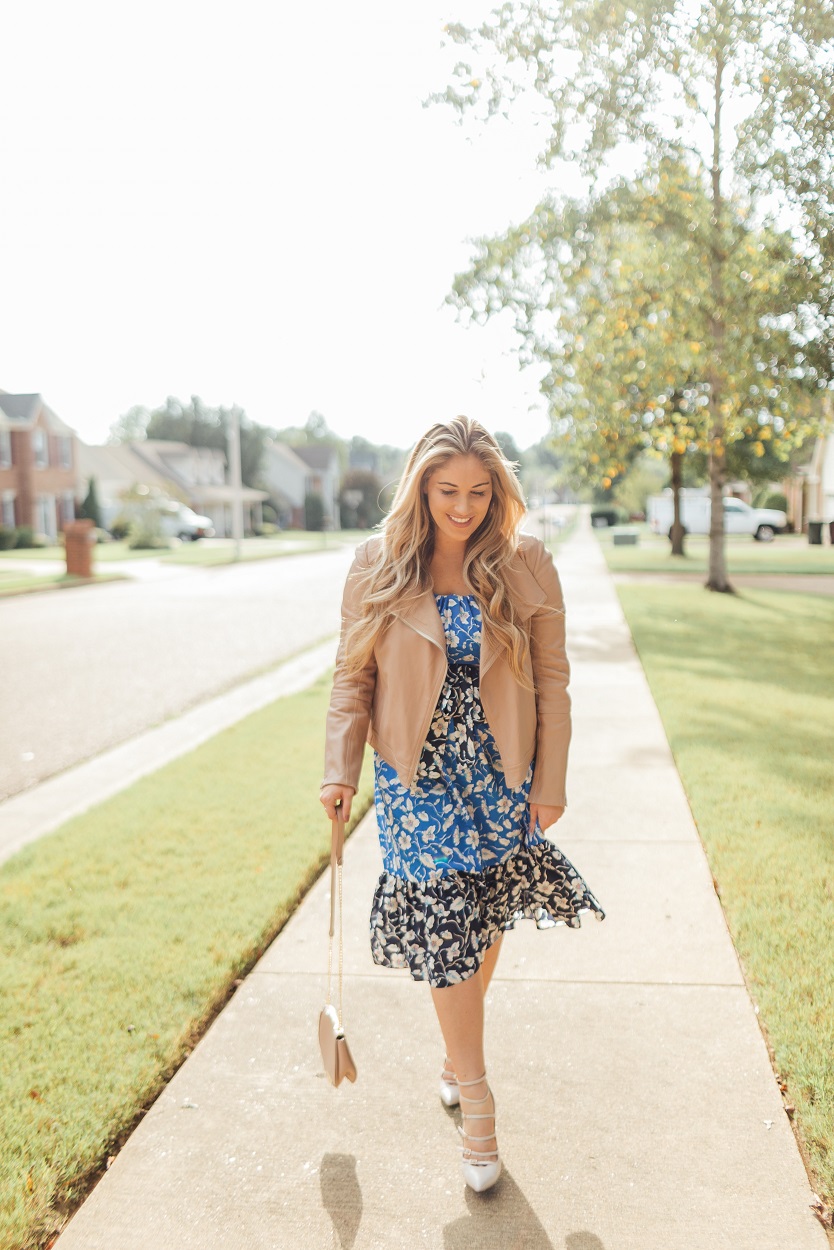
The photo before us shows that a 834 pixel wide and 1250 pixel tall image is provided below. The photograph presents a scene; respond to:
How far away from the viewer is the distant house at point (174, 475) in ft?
218

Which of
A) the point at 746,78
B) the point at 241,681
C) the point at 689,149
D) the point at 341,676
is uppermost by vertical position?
the point at 689,149

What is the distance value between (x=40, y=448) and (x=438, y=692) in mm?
49699

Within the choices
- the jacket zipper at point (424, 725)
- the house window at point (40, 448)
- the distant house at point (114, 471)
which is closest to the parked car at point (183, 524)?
the house window at point (40, 448)

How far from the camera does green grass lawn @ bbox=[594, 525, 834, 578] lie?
27.0 meters

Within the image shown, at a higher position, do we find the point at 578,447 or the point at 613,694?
the point at 578,447

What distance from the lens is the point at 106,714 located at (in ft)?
31.2

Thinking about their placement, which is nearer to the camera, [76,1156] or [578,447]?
[76,1156]

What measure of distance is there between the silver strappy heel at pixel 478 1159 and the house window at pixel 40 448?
48965 millimetres

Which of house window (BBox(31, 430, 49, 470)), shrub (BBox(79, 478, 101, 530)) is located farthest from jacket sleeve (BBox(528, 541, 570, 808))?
shrub (BBox(79, 478, 101, 530))

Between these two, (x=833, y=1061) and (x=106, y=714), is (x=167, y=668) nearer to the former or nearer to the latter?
(x=106, y=714)

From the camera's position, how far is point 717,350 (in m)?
13.2

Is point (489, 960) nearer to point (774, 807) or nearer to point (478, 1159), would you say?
point (478, 1159)

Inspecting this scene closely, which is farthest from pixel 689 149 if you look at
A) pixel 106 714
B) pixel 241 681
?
pixel 106 714

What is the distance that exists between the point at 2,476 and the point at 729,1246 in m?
48.6
